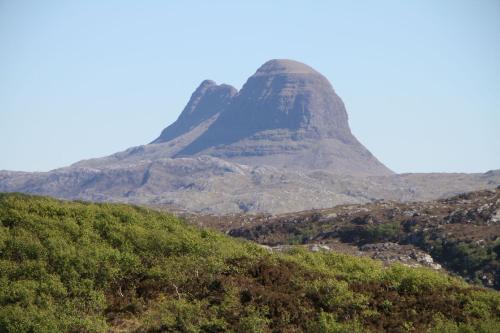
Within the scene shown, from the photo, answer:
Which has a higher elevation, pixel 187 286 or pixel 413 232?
pixel 187 286

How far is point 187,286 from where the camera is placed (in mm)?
35281

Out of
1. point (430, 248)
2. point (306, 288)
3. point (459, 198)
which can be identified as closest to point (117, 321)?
point (306, 288)

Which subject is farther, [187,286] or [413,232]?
[413,232]

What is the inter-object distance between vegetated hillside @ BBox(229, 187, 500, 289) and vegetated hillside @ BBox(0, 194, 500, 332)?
4138 centimetres

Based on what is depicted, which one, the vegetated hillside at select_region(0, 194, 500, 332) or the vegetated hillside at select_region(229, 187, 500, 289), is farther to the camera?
the vegetated hillside at select_region(229, 187, 500, 289)

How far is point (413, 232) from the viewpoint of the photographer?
98.2 m

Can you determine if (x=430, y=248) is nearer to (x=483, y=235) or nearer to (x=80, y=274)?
(x=483, y=235)

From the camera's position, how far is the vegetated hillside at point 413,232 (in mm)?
80938

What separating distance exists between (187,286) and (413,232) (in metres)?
67.6

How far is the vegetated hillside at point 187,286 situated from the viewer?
1206 inches

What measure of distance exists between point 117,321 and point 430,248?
205 ft

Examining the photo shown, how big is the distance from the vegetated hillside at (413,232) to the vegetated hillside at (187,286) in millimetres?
41385

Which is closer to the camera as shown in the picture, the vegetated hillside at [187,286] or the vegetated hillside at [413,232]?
the vegetated hillside at [187,286]

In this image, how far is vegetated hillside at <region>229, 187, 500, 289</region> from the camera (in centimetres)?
8094
